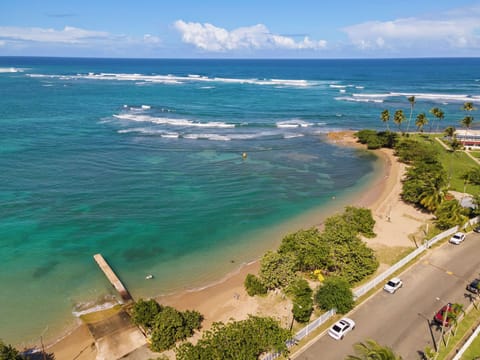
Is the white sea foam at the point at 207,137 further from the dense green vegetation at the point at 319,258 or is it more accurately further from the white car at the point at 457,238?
the white car at the point at 457,238

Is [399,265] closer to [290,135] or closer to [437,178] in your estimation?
[437,178]

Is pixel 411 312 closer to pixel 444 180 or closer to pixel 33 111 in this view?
pixel 444 180

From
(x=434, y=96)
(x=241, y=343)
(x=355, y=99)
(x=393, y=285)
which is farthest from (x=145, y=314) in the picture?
(x=434, y=96)

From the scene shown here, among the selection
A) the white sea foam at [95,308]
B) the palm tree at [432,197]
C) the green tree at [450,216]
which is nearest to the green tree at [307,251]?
the white sea foam at [95,308]

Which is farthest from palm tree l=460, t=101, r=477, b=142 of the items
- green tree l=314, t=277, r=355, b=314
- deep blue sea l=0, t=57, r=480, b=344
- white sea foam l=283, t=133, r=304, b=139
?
green tree l=314, t=277, r=355, b=314

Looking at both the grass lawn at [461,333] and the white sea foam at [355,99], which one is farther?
the white sea foam at [355,99]

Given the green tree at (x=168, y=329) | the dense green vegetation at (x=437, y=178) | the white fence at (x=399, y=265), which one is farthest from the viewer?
the dense green vegetation at (x=437, y=178)

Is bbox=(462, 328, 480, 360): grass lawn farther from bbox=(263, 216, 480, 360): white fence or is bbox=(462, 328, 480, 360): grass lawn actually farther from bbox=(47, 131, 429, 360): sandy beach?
bbox=(47, 131, 429, 360): sandy beach
